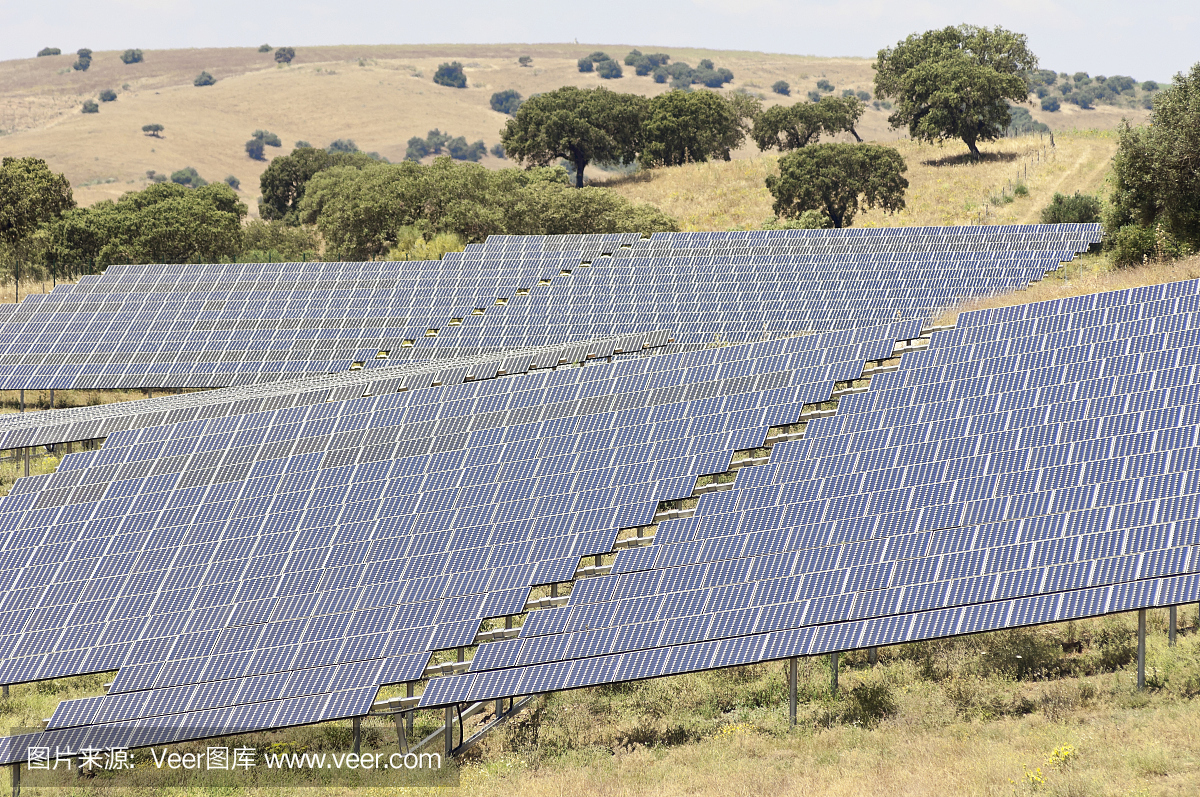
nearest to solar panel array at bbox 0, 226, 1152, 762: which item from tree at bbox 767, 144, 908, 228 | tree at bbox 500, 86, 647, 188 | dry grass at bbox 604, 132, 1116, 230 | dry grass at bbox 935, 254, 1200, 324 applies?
dry grass at bbox 935, 254, 1200, 324

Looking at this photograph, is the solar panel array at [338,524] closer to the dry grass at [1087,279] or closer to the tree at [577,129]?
the dry grass at [1087,279]

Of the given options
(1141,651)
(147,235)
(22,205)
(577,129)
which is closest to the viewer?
(1141,651)

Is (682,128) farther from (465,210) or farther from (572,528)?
(572,528)

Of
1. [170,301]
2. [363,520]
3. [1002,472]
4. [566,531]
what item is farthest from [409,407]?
[170,301]

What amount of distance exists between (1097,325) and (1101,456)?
245 inches

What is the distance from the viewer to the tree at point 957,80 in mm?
107438

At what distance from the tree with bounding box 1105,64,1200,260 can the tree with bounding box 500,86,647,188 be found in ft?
243

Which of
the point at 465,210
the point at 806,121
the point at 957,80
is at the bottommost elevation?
the point at 465,210

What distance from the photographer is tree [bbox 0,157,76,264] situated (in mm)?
93938

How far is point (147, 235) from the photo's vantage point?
279ft

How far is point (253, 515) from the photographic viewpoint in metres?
34.0

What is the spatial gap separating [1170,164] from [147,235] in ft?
219

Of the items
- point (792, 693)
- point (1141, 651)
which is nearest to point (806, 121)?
point (792, 693)

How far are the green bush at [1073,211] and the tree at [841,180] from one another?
15.7 metres
